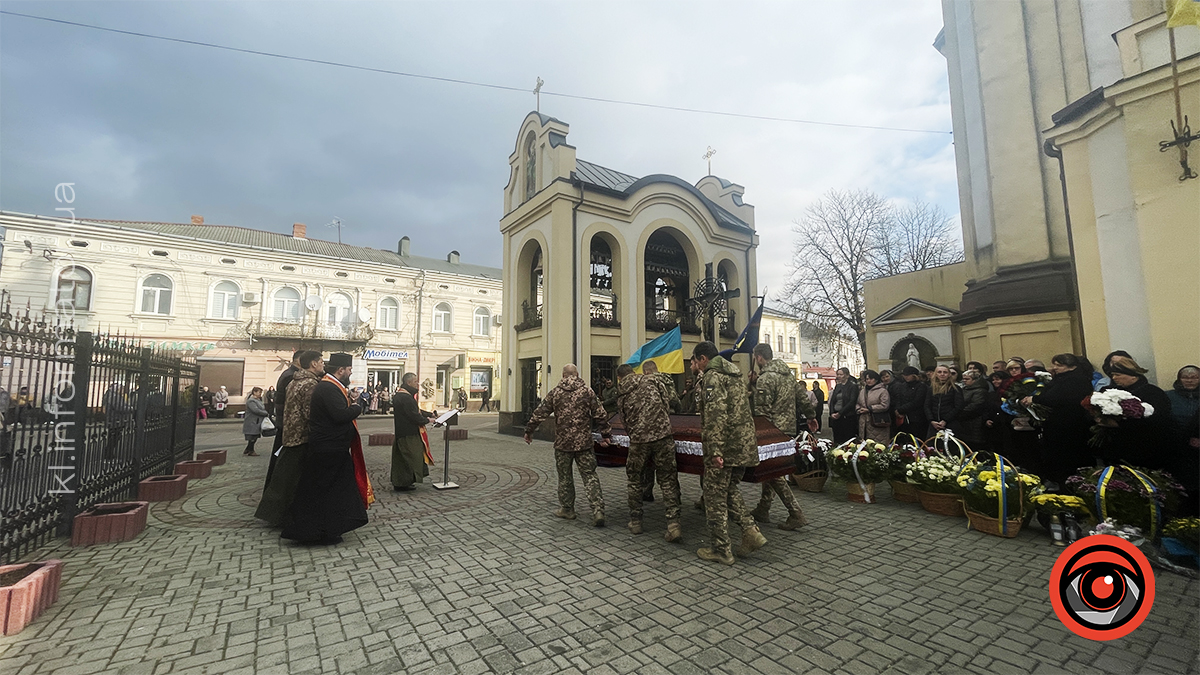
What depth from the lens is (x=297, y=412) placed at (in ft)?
17.7

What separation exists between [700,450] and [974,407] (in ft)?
15.9

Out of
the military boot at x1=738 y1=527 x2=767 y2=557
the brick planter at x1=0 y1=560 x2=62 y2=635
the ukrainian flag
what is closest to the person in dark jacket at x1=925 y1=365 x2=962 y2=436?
the ukrainian flag

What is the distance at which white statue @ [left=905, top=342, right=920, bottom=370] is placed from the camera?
16.0 m

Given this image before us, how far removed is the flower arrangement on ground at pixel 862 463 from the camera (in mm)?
6578

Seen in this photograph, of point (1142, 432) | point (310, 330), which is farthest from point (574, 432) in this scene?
point (310, 330)

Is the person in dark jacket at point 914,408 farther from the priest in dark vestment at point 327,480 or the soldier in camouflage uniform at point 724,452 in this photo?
the priest in dark vestment at point 327,480

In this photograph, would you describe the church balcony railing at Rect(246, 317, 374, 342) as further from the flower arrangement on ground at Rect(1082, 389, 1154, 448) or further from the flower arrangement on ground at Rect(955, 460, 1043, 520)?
the flower arrangement on ground at Rect(1082, 389, 1154, 448)

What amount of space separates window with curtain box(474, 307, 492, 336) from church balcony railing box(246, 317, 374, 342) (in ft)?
21.5

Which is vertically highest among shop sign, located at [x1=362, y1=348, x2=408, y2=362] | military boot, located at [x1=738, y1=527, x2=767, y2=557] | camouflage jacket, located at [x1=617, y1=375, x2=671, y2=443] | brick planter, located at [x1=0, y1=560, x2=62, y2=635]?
shop sign, located at [x1=362, y1=348, x2=408, y2=362]

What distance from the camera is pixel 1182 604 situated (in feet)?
11.4

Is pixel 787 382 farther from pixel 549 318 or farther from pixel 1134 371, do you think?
pixel 549 318

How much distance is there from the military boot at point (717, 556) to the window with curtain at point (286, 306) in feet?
92.7

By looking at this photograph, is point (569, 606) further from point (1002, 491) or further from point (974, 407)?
point (974, 407)

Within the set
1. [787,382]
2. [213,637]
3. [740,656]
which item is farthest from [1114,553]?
[213,637]
